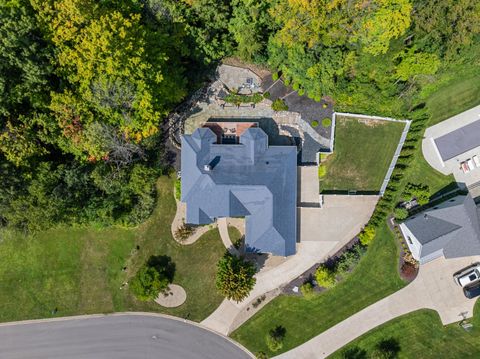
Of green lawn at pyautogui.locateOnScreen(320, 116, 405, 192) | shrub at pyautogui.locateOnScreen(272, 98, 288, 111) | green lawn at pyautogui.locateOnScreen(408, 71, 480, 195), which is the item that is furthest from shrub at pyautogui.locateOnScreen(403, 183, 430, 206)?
shrub at pyautogui.locateOnScreen(272, 98, 288, 111)

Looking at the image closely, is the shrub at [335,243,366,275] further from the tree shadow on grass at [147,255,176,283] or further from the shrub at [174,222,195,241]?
the tree shadow on grass at [147,255,176,283]

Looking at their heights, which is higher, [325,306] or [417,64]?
[417,64]

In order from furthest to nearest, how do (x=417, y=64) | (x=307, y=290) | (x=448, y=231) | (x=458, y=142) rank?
(x=458, y=142)
(x=307, y=290)
(x=448, y=231)
(x=417, y=64)

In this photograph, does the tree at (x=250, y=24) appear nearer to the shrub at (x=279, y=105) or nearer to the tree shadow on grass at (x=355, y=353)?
the shrub at (x=279, y=105)

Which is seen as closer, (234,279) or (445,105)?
(234,279)

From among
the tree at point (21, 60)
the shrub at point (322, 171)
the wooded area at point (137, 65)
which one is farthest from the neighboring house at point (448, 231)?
the tree at point (21, 60)

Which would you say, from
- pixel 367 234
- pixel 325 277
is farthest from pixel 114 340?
pixel 367 234

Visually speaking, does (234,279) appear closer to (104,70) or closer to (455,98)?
(104,70)

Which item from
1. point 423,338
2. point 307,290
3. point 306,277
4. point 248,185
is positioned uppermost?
point 248,185
